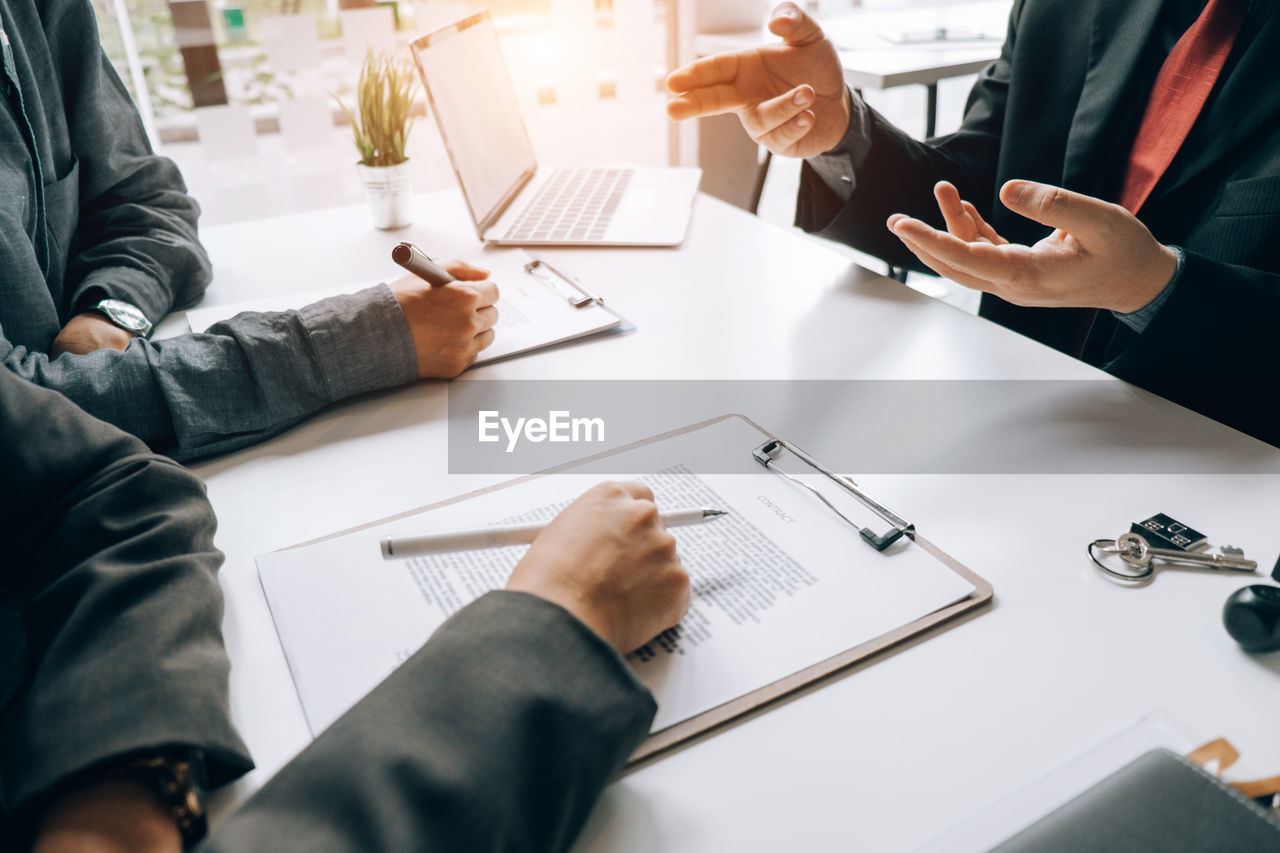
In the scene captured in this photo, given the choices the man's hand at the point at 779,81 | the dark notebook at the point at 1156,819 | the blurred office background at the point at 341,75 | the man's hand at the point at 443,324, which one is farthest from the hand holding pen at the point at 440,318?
the blurred office background at the point at 341,75

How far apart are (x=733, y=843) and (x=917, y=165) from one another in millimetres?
978

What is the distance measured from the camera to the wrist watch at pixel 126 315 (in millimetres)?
872

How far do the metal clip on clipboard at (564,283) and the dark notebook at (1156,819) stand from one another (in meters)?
0.70

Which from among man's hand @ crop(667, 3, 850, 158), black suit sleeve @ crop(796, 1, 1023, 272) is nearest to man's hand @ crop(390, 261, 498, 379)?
man's hand @ crop(667, 3, 850, 158)

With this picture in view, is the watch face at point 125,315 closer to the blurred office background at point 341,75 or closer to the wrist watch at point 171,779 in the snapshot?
the wrist watch at point 171,779

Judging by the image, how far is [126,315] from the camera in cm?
89

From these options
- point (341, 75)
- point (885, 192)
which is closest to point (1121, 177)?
point (885, 192)

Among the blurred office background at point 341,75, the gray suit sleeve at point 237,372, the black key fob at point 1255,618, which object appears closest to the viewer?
the black key fob at point 1255,618

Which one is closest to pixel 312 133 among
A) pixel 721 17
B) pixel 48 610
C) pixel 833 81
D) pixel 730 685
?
pixel 721 17

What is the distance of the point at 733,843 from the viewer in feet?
1.31

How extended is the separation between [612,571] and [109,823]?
27cm

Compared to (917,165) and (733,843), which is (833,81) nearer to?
(917,165)

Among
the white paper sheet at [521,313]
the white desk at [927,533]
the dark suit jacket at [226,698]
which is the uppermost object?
the dark suit jacket at [226,698]

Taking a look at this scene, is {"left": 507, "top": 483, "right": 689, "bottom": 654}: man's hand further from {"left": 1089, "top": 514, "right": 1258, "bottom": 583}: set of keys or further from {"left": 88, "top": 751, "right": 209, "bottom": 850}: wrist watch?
{"left": 1089, "top": 514, "right": 1258, "bottom": 583}: set of keys
